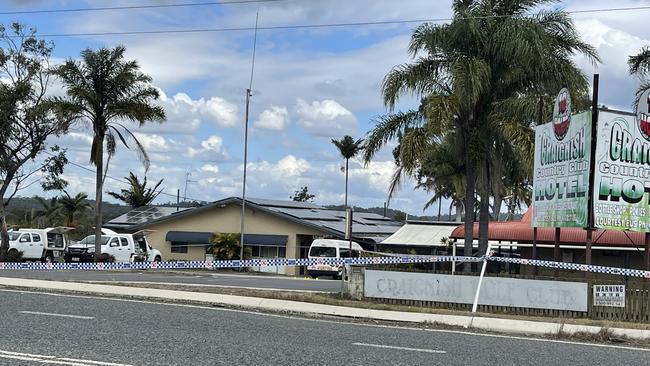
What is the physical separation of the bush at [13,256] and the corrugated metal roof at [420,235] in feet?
59.3

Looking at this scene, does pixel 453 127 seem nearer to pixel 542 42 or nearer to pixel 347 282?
pixel 542 42

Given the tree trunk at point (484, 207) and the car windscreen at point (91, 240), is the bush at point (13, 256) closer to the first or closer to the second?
the car windscreen at point (91, 240)

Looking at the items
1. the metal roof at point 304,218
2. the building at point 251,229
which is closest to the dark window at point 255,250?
the building at point 251,229

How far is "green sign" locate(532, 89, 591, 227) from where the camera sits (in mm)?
17547

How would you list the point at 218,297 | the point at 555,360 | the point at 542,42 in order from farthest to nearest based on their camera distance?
Answer: 1. the point at 542,42
2. the point at 218,297
3. the point at 555,360

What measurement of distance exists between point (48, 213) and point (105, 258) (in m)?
40.7

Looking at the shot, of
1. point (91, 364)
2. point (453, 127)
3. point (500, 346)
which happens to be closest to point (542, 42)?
point (453, 127)

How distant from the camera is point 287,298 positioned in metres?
17.8

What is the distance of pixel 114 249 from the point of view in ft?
125

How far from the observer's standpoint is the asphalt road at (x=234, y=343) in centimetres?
930

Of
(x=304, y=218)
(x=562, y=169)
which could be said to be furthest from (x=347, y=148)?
(x=562, y=169)

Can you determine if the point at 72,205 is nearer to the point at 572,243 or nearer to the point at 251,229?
the point at 251,229

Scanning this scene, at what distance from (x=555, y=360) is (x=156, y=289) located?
35.9ft

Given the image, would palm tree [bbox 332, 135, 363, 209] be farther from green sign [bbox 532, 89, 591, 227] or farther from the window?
green sign [bbox 532, 89, 591, 227]
